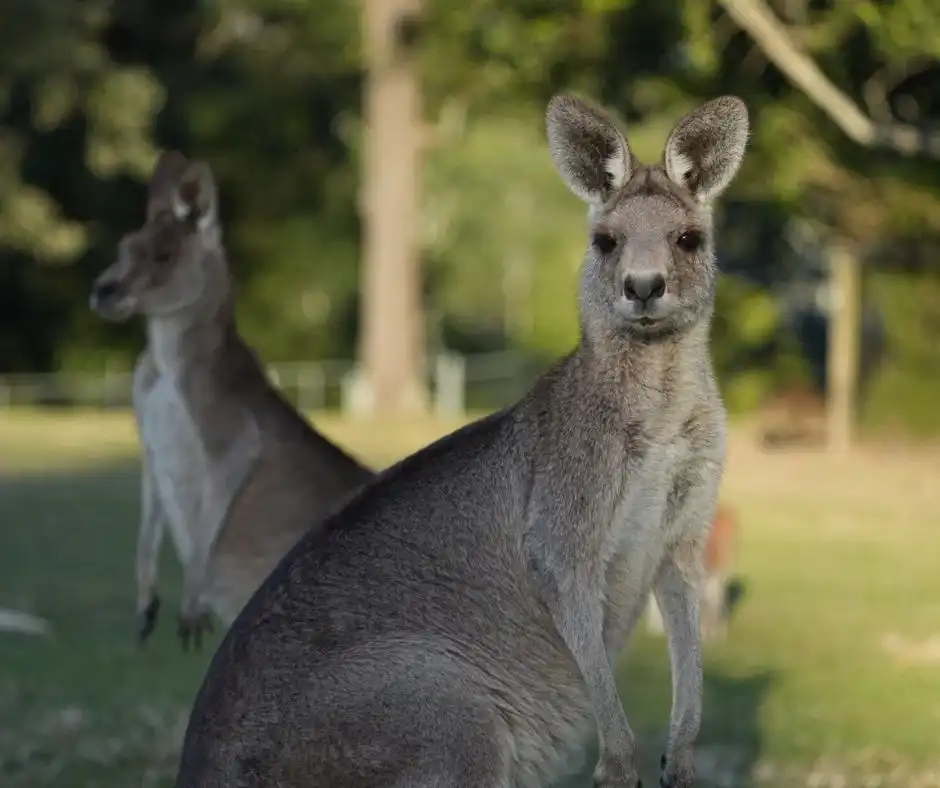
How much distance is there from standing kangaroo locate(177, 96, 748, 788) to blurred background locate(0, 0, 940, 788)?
7.44 feet

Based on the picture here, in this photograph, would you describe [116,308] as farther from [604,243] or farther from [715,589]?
[715,589]

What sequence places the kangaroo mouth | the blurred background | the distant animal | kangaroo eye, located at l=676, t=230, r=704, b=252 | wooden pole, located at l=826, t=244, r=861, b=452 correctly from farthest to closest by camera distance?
wooden pole, located at l=826, t=244, r=861, b=452
the distant animal
the blurred background
the kangaroo mouth
kangaroo eye, located at l=676, t=230, r=704, b=252

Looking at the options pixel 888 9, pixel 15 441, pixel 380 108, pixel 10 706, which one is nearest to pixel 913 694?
pixel 10 706

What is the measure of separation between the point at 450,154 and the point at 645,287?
139 feet

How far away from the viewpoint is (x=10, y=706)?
7582 millimetres

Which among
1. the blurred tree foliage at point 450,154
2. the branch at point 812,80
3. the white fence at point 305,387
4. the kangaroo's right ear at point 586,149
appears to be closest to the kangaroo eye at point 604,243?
the kangaroo's right ear at point 586,149

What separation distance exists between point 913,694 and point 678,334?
4.47 metres

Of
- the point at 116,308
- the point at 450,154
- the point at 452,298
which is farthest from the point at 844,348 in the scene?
the point at 452,298

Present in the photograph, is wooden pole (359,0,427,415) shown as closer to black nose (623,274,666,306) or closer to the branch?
the branch

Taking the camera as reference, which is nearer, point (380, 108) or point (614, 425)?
point (614, 425)

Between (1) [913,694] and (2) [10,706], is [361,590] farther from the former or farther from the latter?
(1) [913,694]

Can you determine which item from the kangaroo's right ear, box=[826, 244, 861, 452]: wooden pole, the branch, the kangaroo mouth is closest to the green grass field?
the kangaroo mouth

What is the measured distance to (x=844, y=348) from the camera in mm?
20453

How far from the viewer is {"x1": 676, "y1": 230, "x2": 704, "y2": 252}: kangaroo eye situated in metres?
4.25
